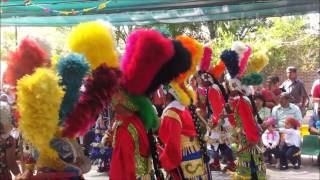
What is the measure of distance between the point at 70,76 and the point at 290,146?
6.11m

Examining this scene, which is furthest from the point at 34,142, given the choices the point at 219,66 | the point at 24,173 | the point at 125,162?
the point at 219,66

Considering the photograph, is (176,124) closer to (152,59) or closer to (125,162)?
(125,162)

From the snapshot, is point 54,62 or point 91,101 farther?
point 54,62

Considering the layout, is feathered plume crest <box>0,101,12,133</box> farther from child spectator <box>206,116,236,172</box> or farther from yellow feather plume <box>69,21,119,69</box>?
child spectator <box>206,116,236,172</box>

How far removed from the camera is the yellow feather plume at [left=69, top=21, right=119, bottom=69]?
339cm

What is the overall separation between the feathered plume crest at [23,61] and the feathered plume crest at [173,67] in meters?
0.80

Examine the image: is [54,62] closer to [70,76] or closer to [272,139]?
[70,76]

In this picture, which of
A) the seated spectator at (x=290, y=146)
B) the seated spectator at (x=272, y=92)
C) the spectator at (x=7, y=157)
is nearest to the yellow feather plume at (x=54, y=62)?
the spectator at (x=7, y=157)

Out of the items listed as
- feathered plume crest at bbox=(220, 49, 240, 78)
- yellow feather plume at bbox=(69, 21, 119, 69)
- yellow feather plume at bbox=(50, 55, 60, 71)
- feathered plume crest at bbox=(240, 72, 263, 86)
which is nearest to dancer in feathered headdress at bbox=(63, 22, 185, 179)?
yellow feather plume at bbox=(69, 21, 119, 69)

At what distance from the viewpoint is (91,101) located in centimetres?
325

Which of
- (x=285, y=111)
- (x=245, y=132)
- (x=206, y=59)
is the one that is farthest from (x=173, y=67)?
(x=285, y=111)

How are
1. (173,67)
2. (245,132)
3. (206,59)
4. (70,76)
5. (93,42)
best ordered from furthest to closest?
(206,59) → (245,132) → (173,67) → (93,42) → (70,76)

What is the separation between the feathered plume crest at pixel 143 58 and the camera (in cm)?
339

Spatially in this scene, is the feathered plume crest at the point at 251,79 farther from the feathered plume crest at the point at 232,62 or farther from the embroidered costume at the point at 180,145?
the embroidered costume at the point at 180,145
